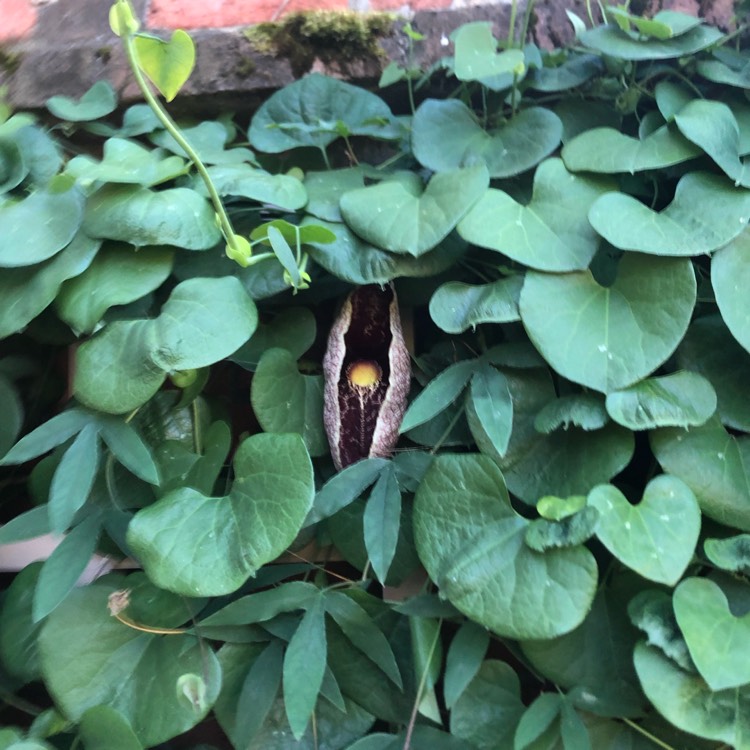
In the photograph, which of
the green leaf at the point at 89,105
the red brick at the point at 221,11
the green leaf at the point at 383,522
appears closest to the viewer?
the green leaf at the point at 383,522

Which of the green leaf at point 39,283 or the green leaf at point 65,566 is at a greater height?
the green leaf at point 39,283

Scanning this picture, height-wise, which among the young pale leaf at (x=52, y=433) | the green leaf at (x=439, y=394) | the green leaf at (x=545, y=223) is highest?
the green leaf at (x=545, y=223)

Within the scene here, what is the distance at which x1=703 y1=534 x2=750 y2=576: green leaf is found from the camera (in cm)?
51

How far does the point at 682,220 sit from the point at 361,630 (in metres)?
0.50

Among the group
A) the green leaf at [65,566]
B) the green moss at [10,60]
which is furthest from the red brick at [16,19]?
the green leaf at [65,566]

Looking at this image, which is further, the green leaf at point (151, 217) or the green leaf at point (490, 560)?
the green leaf at point (151, 217)

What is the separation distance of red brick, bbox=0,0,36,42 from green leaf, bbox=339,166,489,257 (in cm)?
65

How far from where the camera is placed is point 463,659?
559 millimetres

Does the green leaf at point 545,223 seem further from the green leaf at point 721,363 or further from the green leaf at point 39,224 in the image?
the green leaf at point 39,224

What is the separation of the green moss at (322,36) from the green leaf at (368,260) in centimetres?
31

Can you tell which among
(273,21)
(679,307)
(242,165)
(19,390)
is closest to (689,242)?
(679,307)

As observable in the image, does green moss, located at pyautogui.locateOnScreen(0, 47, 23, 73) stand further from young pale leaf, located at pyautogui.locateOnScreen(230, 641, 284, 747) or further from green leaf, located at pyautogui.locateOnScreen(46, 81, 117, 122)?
young pale leaf, located at pyautogui.locateOnScreen(230, 641, 284, 747)

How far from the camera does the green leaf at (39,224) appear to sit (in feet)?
1.99

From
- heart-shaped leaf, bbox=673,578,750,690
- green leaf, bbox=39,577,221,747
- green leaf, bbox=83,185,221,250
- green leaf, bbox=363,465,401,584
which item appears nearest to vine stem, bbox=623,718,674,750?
heart-shaped leaf, bbox=673,578,750,690
